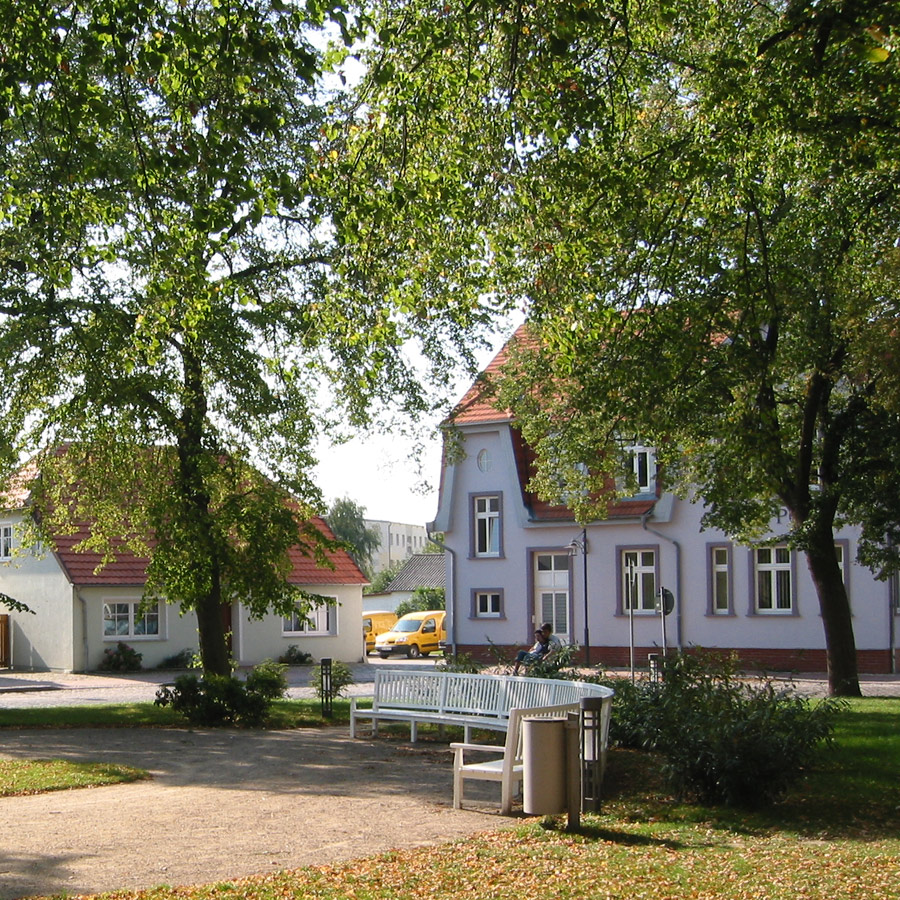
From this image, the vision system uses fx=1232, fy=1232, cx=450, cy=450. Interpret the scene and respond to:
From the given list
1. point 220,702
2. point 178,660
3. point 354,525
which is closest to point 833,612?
point 220,702

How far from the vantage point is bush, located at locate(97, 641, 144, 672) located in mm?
38812

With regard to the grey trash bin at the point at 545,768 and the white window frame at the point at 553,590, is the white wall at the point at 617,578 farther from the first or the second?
the grey trash bin at the point at 545,768

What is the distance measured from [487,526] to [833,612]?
62.2 ft

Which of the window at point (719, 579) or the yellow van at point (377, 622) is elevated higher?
the window at point (719, 579)

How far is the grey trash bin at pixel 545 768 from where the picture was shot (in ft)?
33.2

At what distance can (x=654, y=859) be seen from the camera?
8695mm

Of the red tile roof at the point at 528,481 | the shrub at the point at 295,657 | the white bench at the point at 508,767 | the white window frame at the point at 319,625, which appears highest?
the red tile roof at the point at 528,481

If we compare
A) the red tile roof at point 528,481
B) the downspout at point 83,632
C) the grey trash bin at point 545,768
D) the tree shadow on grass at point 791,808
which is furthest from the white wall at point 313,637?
the grey trash bin at point 545,768

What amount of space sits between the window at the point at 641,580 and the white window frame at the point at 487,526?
4439 mm

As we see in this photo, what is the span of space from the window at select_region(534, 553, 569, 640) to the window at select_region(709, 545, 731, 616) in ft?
15.9

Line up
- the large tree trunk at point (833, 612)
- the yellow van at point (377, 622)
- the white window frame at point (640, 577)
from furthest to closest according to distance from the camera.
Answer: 1. the yellow van at point (377, 622)
2. the white window frame at point (640, 577)
3. the large tree trunk at point (833, 612)

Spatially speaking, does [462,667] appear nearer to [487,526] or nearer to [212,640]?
[212,640]

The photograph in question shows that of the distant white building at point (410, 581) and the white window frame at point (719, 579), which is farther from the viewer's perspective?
the distant white building at point (410, 581)

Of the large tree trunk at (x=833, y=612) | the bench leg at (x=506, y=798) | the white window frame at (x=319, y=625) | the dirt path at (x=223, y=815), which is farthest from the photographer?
the white window frame at (x=319, y=625)
